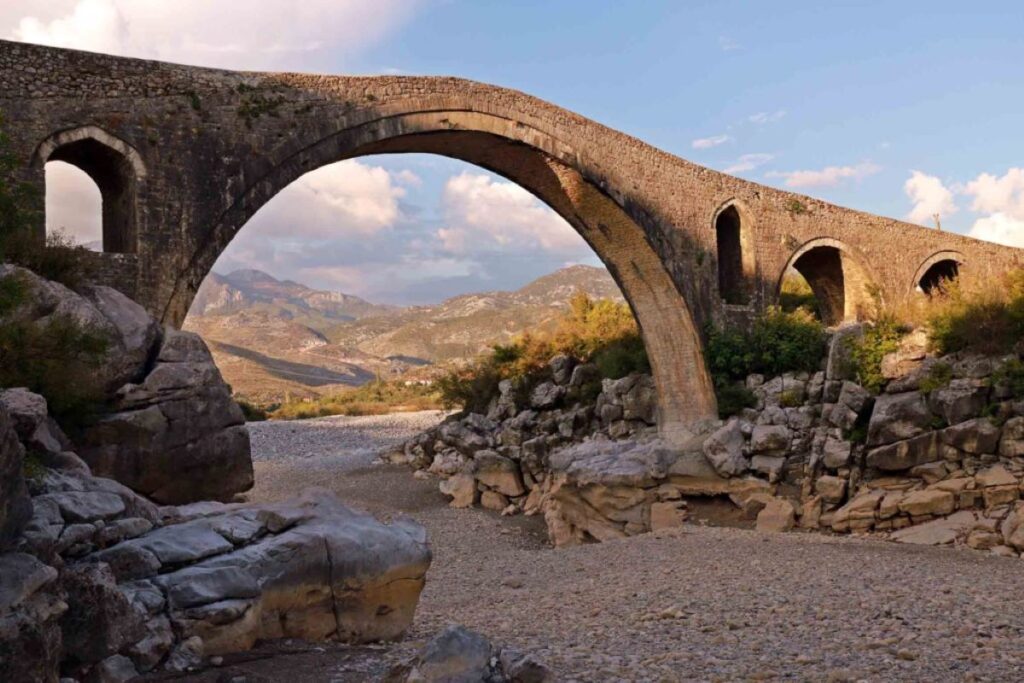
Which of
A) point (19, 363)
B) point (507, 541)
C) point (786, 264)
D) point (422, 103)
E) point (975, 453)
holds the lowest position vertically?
point (507, 541)

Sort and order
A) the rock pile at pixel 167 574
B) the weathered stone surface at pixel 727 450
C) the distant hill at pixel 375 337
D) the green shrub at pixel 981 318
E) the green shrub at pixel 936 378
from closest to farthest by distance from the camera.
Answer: the rock pile at pixel 167 574 < the green shrub at pixel 981 318 < the green shrub at pixel 936 378 < the weathered stone surface at pixel 727 450 < the distant hill at pixel 375 337

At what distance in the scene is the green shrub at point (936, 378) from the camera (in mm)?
15586

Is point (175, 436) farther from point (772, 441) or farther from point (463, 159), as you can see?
point (772, 441)

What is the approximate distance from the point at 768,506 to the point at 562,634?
920 cm

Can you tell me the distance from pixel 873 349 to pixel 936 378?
1.40 meters

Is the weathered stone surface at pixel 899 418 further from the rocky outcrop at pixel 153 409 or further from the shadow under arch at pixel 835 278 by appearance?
the rocky outcrop at pixel 153 409

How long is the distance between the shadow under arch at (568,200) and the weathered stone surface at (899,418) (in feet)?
10.2

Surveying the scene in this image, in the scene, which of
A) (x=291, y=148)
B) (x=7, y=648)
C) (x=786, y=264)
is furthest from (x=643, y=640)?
(x=786, y=264)

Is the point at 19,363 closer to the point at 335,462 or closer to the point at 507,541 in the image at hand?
the point at 507,541

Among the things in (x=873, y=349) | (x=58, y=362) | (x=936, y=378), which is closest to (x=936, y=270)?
(x=873, y=349)

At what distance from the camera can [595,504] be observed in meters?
17.9

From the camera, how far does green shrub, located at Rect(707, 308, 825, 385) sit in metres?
18.2

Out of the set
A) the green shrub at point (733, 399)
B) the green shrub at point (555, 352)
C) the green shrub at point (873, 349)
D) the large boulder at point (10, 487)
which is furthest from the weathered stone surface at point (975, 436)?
the large boulder at point (10, 487)

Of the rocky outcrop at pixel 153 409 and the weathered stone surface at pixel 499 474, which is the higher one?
the rocky outcrop at pixel 153 409
